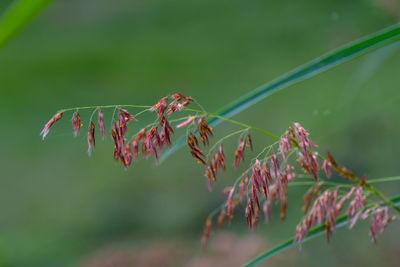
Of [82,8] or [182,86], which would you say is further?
[82,8]

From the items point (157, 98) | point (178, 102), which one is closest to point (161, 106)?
point (178, 102)

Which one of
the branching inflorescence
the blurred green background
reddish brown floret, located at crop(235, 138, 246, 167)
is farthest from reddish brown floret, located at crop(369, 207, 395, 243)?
the blurred green background

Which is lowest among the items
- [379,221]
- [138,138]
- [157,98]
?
[379,221]

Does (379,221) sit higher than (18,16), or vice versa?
(18,16)

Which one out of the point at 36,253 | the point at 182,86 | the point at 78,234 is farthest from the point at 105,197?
the point at 182,86

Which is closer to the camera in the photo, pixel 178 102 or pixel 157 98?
pixel 178 102

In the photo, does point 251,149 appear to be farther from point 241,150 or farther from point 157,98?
point 157,98

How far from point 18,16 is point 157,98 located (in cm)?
209

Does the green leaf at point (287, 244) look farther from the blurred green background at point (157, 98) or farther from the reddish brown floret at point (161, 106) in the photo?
the blurred green background at point (157, 98)

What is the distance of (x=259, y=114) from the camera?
1907 mm

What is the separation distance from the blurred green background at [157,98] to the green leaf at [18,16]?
1.37 ft

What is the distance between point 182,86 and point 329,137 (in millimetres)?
1245

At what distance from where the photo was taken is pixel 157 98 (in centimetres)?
234

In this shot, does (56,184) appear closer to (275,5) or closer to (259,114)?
(259,114)
